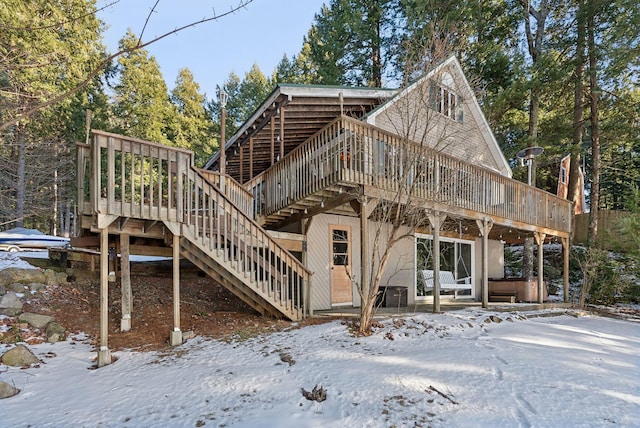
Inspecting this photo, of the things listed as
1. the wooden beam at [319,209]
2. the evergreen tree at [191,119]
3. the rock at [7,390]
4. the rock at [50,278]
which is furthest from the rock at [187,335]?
the evergreen tree at [191,119]

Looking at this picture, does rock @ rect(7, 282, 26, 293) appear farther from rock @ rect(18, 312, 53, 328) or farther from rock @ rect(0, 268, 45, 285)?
rock @ rect(18, 312, 53, 328)

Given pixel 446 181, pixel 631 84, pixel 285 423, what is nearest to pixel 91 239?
pixel 285 423

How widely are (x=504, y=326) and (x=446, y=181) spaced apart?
138 inches

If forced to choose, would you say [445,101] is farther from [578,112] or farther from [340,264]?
[578,112]

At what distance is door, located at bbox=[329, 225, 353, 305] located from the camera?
9852mm

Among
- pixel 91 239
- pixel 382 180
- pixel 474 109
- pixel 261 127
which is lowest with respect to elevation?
pixel 91 239

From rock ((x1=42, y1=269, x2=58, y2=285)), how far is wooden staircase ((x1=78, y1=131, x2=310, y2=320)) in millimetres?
2648

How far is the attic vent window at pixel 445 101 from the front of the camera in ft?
24.0

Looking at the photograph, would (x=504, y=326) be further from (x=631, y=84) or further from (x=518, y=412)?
(x=631, y=84)

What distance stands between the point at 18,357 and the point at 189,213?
2.87m

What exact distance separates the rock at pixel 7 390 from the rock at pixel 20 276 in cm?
380

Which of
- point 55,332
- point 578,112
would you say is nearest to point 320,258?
point 55,332

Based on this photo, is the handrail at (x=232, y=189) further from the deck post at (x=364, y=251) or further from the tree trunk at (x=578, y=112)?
the tree trunk at (x=578, y=112)

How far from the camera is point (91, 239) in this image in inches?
265
